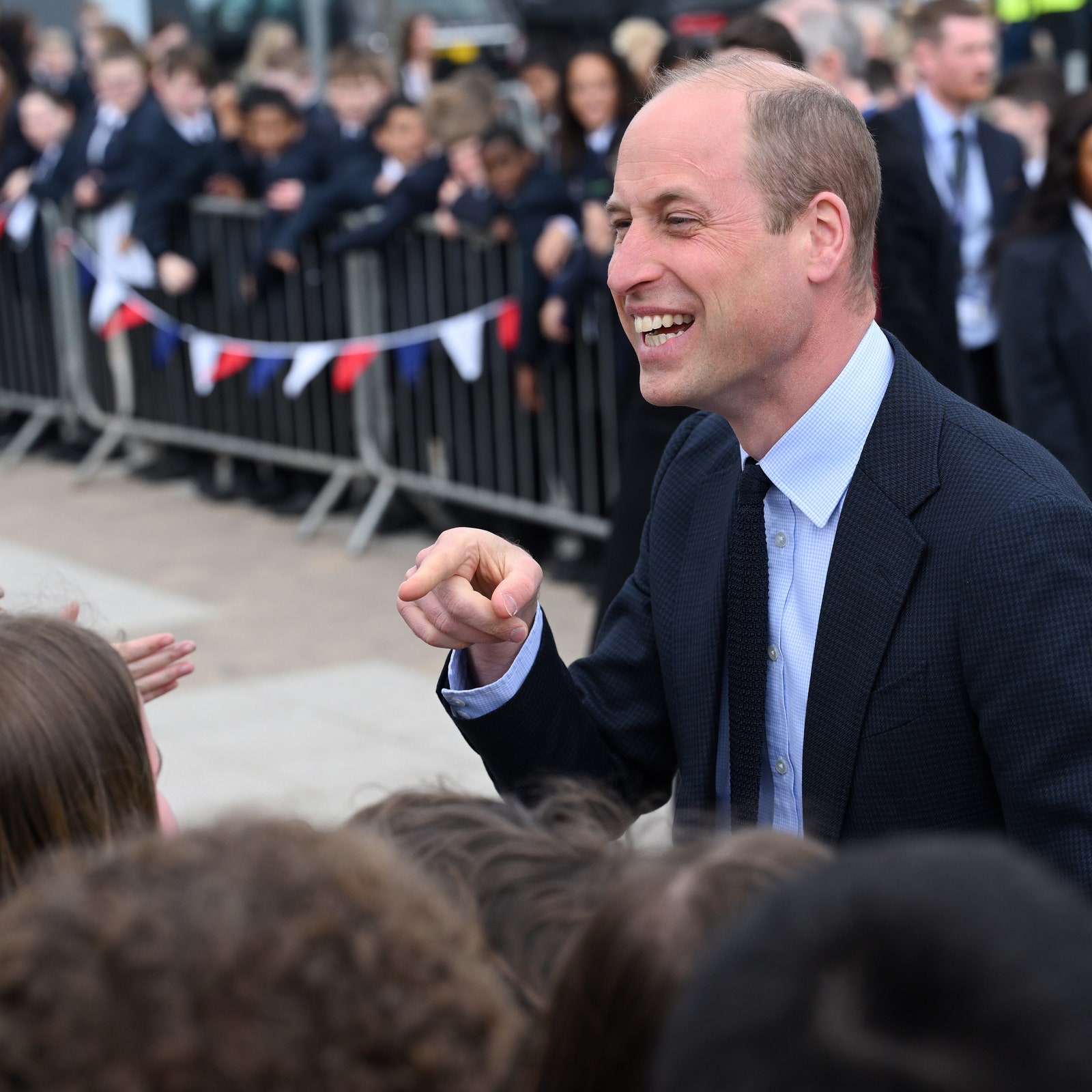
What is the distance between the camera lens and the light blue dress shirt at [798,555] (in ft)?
7.03

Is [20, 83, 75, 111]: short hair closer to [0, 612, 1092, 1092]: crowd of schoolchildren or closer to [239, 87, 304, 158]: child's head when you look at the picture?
[239, 87, 304, 158]: child's head

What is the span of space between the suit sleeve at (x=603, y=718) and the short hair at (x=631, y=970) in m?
0.99

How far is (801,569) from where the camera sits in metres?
2.17

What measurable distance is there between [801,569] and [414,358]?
5821 mm

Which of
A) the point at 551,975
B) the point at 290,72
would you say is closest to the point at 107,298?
the point at 290,72

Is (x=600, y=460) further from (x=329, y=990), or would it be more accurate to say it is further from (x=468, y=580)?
(x=329, y=990)

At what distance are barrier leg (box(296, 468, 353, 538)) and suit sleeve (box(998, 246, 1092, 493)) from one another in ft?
12.8

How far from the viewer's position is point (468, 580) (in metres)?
2.14

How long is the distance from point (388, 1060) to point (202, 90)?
9.92m

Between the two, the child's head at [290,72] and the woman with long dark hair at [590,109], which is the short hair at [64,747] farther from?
the child's head at [290,72]

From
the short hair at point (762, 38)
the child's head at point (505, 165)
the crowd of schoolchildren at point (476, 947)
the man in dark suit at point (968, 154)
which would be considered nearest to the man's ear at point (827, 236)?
the crowd of schoolchildren at point (476, 947)

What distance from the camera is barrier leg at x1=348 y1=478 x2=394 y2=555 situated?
7.91 metres

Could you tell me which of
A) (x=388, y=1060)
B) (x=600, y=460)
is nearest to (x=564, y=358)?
(x=600, y=460)

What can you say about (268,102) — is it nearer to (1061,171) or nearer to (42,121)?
(42,121)
